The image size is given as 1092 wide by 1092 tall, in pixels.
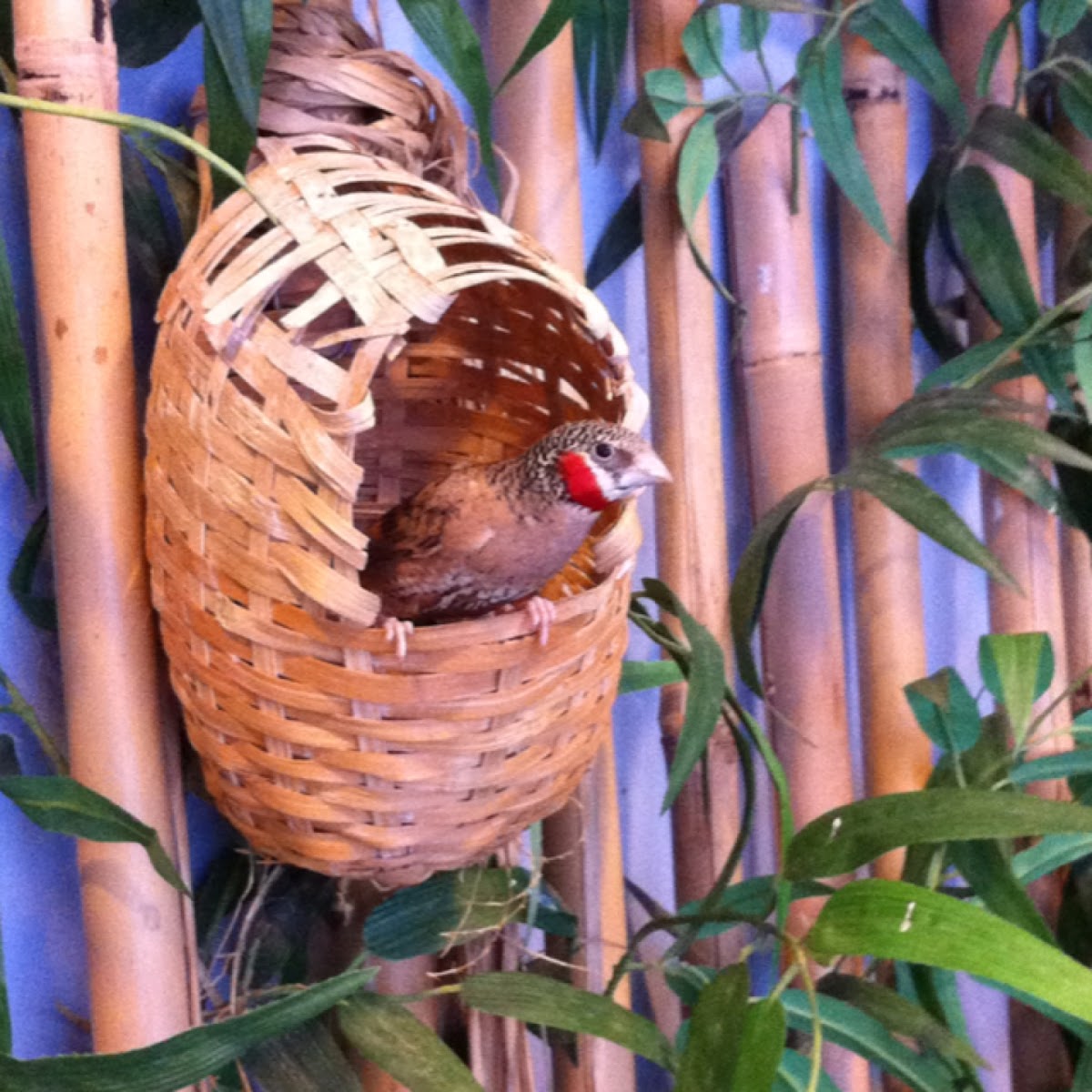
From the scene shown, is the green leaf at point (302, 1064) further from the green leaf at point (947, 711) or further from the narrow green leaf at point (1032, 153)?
the narrow green leaf at point (1032, 153)

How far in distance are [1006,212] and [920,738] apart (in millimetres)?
463

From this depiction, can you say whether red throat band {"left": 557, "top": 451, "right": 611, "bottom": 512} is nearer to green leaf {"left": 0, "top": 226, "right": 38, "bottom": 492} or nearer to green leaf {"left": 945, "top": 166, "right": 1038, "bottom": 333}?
green leaf {"left": 0, "top": 226, "right": 38, "bottom": 492}

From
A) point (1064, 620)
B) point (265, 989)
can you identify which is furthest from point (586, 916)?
point (1064, 620)

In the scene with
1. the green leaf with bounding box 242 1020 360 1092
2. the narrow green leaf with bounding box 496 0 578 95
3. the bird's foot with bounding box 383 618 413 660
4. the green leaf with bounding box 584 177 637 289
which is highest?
the narrow green leaf with bounding box 496 0 578 95

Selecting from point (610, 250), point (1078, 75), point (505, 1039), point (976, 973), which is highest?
point (1078, 75)

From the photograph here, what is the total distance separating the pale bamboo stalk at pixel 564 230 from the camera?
0.87m

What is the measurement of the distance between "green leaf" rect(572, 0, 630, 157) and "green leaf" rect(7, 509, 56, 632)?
491 millimetres

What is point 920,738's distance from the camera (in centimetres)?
106

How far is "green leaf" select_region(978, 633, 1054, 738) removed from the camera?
838 mm

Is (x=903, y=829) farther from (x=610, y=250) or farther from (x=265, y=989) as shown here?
(x=610, y=250)

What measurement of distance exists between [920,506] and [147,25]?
62cm

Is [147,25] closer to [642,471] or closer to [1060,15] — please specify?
[642,471]

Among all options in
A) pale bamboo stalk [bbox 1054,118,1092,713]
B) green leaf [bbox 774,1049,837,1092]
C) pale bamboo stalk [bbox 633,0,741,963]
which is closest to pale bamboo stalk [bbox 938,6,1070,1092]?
pale bamboo stalk [bbox 1054,118,1092,713]

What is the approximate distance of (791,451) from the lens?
3.31 ft
